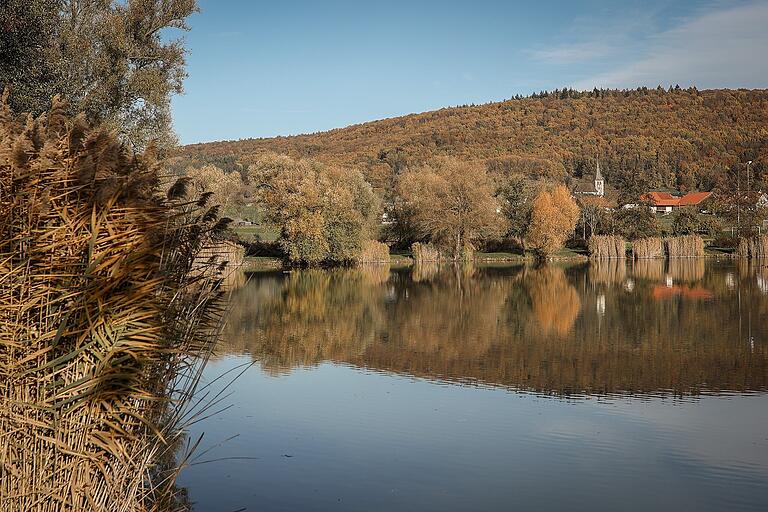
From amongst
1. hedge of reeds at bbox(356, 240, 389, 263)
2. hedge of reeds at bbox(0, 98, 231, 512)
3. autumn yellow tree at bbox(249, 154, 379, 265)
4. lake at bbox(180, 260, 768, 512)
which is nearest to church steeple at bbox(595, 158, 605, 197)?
hedge of reeds at bbox(356, 240, 389, 263)

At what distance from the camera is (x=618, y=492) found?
29.9ft

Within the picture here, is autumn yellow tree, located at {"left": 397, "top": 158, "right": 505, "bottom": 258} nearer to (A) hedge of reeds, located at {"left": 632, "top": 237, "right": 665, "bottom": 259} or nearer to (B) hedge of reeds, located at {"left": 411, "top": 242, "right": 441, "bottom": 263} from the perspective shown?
(B) hedge of reeds, located at {"left": 411, "top": 242, "right": 441, "bottom": 263}

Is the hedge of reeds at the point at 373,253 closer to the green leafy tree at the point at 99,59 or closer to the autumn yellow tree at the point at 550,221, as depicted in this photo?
the autumn yellow tree at the point at 550,221

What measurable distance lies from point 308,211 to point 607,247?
25393 millimetres

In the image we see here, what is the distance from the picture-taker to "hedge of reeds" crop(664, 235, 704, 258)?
6225 centimetres

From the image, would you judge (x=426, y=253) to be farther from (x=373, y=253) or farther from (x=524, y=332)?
(x=524, y=332)

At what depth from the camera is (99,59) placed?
19.9m

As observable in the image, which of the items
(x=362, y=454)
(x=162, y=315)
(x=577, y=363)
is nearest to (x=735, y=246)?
(x=577, y=363)

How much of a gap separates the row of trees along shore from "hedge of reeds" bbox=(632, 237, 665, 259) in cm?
151

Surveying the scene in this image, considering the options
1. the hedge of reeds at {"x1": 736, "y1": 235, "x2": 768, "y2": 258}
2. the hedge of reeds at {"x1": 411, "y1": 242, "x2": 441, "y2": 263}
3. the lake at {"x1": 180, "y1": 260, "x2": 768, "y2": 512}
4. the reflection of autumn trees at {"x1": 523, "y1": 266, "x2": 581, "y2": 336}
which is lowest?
the hedge of reeds at {"x1": 736, "y1": 235, "x2": 768, "y2": 258}

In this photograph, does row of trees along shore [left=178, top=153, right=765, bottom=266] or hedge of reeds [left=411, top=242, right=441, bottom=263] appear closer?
row of trees along shore [left=178, top=153, right=765, bottom=266]

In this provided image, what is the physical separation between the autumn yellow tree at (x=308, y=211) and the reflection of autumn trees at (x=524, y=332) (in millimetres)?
13472

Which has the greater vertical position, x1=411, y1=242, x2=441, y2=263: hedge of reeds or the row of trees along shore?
the row of trees along shore

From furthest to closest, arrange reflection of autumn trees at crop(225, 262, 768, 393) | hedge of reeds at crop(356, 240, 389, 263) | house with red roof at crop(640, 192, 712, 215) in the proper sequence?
house with red roof at crop(640, 192, 712, 215) → hedge of reeds at crop(356, 240, 389, 263) → reflection of autumn trees at crop(225, 262, 768, 393)
